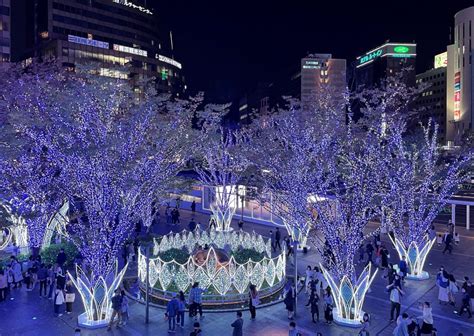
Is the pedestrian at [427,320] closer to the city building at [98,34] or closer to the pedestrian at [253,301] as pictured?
the pedestrian at [253,301]

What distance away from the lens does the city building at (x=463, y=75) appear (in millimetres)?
74688

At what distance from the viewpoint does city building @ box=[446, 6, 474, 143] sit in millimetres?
74688

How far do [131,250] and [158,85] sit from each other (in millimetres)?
71743

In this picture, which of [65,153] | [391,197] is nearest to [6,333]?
[65,153]

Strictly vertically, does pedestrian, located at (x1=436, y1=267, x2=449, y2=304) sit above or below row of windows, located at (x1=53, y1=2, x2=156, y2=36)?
below

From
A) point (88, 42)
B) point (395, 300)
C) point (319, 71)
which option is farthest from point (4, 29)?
point (319, 71)

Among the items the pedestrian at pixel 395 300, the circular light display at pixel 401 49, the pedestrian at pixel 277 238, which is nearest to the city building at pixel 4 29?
the pedestrian at pixel 277 238

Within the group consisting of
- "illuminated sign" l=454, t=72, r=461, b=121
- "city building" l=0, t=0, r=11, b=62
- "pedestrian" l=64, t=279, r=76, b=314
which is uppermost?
"city building" l=0, t=0, r=11, b=62

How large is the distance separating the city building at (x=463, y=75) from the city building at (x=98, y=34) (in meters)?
57.7

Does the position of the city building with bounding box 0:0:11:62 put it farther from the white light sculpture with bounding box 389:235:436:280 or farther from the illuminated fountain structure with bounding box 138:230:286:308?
the white light sculpture with bounding box 389:235:436:280

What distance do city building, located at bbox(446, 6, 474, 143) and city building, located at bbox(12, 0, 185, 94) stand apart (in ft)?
189

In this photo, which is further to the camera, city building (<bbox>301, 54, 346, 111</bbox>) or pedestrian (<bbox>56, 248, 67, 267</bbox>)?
city building (<bbox>301, 54, 346, 111</bbox>)

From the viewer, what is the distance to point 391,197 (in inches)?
755

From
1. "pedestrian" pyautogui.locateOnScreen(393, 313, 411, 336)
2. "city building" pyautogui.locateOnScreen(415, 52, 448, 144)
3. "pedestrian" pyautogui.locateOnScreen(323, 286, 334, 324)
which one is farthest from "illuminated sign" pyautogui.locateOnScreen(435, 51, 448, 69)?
"pedestrian" pyautogui.locateOnScreen(393, 313, 411, 336)
